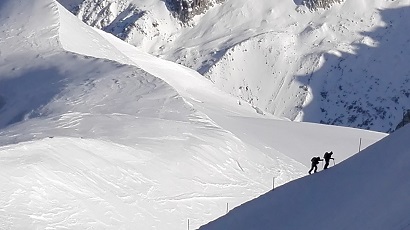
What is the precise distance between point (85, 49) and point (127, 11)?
10546cm

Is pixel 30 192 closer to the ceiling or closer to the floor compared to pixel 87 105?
Answer: closer to the floor

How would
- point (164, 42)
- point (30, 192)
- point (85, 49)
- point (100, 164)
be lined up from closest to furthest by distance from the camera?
point (30, 192), point (100, 164), point (85, 49), point (164, 42)

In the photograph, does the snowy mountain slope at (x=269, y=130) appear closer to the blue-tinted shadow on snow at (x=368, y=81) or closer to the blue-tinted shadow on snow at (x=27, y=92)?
the blue-tinted shadow on snow at (x=27, y=92)

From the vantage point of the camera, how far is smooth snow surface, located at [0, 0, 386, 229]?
35406 millimetres

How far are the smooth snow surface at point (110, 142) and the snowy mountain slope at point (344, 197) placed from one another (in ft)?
51.7

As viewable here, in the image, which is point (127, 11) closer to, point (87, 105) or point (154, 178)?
point (87, 105)

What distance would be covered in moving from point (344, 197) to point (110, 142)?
27.7 meters

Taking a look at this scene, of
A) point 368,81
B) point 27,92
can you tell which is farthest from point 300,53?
point 27,92

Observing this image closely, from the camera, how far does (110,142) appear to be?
43.1 metres

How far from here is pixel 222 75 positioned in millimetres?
153875

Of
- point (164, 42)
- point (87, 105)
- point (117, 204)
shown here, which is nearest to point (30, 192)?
point (117, 204)

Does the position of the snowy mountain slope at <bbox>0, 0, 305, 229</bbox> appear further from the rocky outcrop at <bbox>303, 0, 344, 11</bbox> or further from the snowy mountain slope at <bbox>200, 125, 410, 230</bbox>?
the rocky outcrop at <bbox>303, 0, 344, 11</bbox>

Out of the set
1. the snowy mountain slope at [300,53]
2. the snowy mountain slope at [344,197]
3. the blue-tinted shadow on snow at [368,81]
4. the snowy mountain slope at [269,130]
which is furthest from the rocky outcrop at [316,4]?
the snowy mountain slope at [344,197]

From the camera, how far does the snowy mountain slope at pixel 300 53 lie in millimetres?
153000
